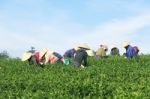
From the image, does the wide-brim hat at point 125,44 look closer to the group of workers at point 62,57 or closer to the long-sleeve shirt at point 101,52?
the group of workers at point 62,57

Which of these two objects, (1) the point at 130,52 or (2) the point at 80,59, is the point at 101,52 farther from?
(2) the point at 80,59

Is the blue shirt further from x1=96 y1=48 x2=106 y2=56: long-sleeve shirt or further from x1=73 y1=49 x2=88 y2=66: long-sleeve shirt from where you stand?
x1=96 y1=48 x2=106 y2=56: long-sleeve shirt

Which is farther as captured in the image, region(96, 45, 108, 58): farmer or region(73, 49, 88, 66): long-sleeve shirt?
region(96, 45, 108, 58): farmer

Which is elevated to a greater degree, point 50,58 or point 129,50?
point 129,50

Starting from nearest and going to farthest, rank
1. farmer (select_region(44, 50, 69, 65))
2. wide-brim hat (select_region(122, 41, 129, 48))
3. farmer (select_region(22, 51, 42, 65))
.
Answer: farmer (select_region(22, 51, 42, 65)) → farmer (select_region(44, 50, 69, 65)) → wide-brim hat (select_region(122, 41, 129, 48))

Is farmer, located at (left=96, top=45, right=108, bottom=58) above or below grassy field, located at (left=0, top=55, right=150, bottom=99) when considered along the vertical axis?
above

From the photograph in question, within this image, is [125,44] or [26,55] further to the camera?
[125,44]

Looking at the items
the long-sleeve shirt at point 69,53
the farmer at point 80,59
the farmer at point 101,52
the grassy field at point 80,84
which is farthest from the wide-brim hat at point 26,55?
the long-sleeve shirt at point 69,53

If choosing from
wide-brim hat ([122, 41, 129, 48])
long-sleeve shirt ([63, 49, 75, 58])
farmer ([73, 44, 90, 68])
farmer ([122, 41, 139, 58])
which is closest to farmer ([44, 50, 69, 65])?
farmer ([73, 44, 90, 68])

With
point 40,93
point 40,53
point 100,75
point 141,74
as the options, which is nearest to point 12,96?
point 40,93

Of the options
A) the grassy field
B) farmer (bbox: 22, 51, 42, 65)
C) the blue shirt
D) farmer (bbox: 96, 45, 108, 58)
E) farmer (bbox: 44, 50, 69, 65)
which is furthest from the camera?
farmer (bbox: 96, 45, 108, 58)

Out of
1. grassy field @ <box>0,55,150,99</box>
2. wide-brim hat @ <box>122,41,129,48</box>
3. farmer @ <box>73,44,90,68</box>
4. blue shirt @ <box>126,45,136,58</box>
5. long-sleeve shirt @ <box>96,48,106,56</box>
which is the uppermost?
wide-brim hat @ <box>122,41,129,48</box>

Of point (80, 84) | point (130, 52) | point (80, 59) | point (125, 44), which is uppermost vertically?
point (125, 44)

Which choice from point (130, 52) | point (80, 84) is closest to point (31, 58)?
point (130, 52)
